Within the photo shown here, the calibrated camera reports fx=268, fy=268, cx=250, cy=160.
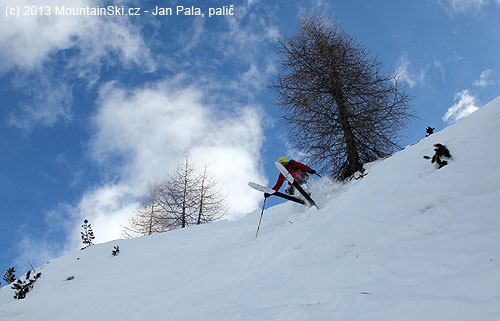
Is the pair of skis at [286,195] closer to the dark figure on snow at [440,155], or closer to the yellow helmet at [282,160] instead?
the yellow helmet at [282,160]

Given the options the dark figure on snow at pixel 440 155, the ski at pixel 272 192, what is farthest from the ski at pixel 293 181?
the dark figure on snow at pixel 440 155

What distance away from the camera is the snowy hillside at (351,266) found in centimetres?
232

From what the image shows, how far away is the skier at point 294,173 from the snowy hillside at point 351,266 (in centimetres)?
215

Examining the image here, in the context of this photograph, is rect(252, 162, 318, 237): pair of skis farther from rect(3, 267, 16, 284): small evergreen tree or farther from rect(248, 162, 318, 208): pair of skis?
rect(3, 267, 16, 284): small evergreen tree

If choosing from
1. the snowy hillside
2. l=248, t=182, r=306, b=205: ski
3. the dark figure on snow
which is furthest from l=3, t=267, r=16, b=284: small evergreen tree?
the dark figure on snow

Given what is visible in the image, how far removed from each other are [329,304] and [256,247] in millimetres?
3579

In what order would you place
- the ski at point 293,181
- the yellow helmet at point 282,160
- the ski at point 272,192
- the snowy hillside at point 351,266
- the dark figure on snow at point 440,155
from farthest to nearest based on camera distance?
the yellow helmet at point 282,160 → the ski at point 272,192 → the ski at point 293,181 → the dark figure on snow at point 440,155 → the snowy hillside at point 351,266

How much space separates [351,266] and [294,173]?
5657mm

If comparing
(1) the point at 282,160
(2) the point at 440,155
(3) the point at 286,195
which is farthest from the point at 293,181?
(2) the point at 440,155

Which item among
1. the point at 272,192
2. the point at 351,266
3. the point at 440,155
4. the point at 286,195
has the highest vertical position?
the point at 272,192

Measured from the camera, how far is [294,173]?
885 cm

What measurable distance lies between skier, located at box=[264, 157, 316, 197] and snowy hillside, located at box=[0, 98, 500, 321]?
7.07 ft

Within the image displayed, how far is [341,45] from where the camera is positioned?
11172 mm

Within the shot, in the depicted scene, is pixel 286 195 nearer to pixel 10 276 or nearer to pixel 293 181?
pixel 293 181
